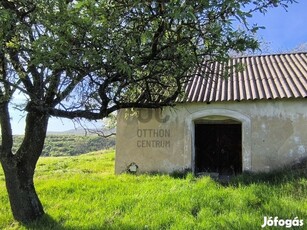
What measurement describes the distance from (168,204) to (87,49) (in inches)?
162

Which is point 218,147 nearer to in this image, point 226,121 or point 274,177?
point 226,121

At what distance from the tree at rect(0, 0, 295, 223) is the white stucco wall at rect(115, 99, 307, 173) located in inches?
167

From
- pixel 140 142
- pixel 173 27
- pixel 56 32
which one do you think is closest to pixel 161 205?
pixel 173 27

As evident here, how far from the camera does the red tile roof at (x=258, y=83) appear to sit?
10742mm

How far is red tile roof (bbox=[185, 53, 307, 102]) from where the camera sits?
423 inches

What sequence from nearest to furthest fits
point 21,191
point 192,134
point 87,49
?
point 87,49 < point 21,191 < point 192,134

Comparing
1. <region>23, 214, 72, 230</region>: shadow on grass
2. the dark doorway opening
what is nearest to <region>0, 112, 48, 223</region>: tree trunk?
<region>23, 214, 72, 230</region>: shadow on grass

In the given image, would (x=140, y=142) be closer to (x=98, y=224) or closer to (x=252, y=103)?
(x=252, y=103)

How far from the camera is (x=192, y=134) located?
1170 cm

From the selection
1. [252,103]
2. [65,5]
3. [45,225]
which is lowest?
[45,225]

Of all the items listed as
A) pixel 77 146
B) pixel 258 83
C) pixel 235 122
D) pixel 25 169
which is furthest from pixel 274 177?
pixel 77 146

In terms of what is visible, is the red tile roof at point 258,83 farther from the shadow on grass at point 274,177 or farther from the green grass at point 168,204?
the green grass at point 168,204

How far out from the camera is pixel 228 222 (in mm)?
5711

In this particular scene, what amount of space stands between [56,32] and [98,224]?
385 cm
